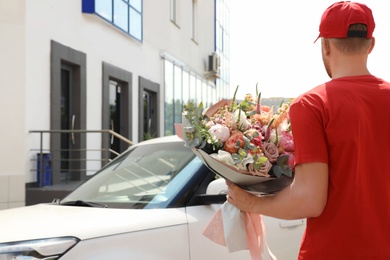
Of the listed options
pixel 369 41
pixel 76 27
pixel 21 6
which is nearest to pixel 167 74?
pixel 76 27

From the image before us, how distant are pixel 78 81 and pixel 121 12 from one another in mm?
2998

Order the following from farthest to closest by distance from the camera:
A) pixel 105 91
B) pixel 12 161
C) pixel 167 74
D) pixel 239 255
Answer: pixel 167 74
pixel 105 91
pixel 12 161
pixel 239 255

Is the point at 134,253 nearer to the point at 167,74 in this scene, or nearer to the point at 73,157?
the point at 73,157

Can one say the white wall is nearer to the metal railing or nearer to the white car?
the metal railing

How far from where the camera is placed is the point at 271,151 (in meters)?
1.96

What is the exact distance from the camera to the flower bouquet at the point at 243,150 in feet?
6.28

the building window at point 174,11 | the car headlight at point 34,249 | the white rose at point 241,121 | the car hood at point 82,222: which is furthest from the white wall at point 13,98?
the building window at point 174,11

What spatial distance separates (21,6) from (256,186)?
782 centimetres

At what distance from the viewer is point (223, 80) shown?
29.7 m

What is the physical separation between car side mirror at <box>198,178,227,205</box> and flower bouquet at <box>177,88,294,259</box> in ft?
2.74

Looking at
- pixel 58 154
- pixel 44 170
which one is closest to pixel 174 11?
pixel 58 154

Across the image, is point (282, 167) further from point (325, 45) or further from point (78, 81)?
point (78, 81)

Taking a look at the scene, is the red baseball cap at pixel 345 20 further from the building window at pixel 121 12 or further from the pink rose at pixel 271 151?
the building window at pixel 121 12

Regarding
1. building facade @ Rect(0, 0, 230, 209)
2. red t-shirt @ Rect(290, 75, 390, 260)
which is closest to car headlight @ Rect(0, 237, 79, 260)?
red t-shirt @ Rect(290, 75, 390, 260)
